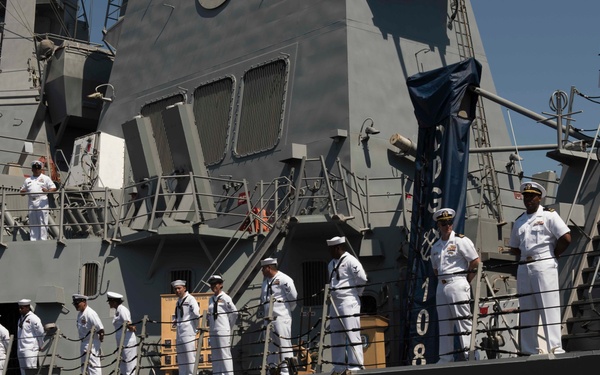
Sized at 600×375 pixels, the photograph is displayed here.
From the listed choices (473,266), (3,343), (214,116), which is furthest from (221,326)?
(214,116)

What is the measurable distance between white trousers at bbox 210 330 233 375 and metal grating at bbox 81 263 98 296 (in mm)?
2240

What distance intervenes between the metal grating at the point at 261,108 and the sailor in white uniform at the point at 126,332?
2857 mm

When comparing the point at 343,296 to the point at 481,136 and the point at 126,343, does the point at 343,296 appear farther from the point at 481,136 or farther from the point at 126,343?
the point at 481,136

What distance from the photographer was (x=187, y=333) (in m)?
10.5

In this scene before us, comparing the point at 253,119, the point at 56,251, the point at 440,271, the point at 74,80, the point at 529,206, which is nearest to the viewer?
the point at 529,206

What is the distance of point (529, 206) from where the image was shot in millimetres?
8219

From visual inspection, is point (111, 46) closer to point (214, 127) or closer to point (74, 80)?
point (74, 80)

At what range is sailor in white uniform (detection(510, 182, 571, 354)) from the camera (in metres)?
7.96

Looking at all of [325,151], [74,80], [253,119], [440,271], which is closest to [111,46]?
[74,80]

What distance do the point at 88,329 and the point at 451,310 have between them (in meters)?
4.34

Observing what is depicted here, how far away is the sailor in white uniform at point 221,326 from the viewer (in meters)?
10.2

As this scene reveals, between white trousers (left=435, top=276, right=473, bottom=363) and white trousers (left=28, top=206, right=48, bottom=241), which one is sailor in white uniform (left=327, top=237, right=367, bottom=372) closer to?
white trousers (left=435, top=276, right=473, bottom=363)

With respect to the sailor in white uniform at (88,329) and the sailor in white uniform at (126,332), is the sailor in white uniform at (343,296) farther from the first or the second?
the sailor in white uniform at (88,329)

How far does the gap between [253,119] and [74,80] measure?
17.7 feet
